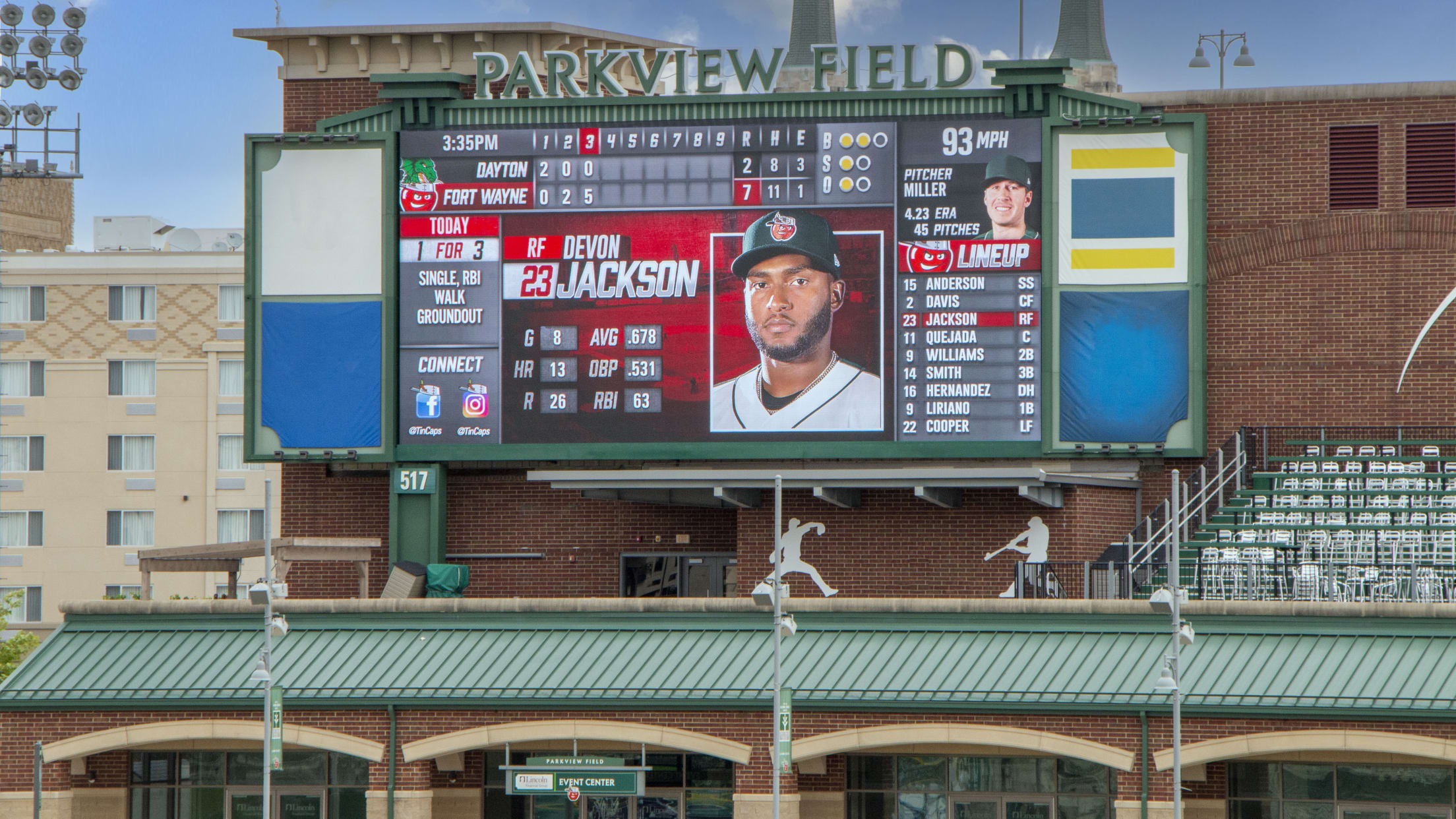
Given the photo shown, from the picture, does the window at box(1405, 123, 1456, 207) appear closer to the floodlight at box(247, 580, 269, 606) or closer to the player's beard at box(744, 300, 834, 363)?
the player's beard at box(744, 300, 834, 363)

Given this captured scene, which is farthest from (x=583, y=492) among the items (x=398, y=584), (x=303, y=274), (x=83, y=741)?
(x=83, y=741)

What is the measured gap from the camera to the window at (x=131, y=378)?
6594 cm

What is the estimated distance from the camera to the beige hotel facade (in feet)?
214

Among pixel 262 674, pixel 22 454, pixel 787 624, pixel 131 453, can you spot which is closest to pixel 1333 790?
pixel 787 624

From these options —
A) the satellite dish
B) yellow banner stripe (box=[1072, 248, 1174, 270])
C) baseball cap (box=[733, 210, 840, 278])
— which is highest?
the satellite dish

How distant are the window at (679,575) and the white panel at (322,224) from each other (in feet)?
21.0

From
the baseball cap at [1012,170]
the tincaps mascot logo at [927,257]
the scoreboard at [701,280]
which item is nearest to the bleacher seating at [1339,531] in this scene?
the scoreboard at [701,280]

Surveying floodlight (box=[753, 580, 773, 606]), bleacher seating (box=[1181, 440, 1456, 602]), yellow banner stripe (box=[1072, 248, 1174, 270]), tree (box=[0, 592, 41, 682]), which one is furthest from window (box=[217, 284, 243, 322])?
floodlight (box=[753, 580, 773, 606])

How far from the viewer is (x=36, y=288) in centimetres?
6556

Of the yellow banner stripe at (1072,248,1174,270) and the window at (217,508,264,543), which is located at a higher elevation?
the yellow banner stripe at (1072,248,1174,270)

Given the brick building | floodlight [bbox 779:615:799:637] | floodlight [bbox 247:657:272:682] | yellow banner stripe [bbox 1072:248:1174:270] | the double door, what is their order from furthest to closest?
yellow banner stripe [bbox 1072:248:1174:270] → the double door → the brick building → floodlight [bbox 247:657:272:682] → floodlight [bbox 779:615:799:637]

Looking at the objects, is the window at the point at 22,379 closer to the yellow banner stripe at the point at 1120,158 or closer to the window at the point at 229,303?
the window at the point at 229,303

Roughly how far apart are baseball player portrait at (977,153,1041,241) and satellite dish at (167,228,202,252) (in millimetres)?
43951

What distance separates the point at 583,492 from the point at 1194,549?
9828 millimetres
